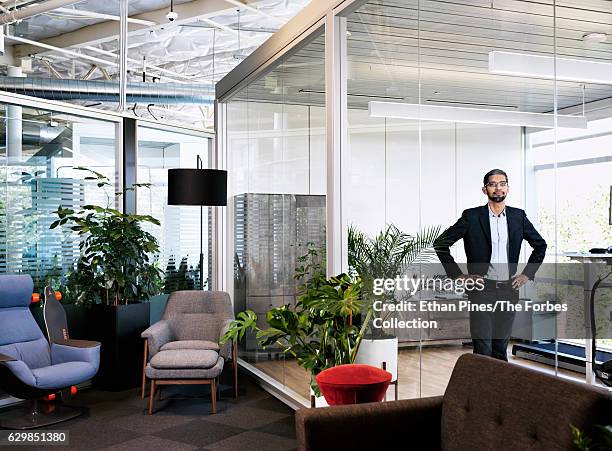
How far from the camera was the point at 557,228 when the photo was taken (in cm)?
294

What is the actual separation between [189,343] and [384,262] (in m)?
2.35

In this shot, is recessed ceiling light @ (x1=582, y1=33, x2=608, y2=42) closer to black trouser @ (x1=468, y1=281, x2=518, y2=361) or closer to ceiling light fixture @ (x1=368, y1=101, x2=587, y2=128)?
ceiling light fixture @ (x1=368, y1=101, x2=587, y2=128)

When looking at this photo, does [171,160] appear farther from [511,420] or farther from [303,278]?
[511,420]

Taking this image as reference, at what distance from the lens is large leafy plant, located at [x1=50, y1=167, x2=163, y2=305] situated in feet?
19.6

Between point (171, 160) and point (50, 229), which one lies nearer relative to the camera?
point (50, 229)

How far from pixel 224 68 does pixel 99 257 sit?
6879 millimetres

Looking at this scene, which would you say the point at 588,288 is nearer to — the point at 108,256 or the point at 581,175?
the point at 581,175

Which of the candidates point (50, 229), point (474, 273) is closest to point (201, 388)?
point (50, 229)

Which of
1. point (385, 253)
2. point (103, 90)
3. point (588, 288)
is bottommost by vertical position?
point (588, 288)

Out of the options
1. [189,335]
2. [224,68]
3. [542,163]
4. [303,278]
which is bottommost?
[189,335]

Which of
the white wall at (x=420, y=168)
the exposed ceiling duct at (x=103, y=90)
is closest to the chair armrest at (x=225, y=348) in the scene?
the white wall at (x=420, y=168)

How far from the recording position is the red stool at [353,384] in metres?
3.27

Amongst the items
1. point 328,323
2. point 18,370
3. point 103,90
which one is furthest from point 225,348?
point 103,90

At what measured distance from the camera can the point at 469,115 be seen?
11.1ft
